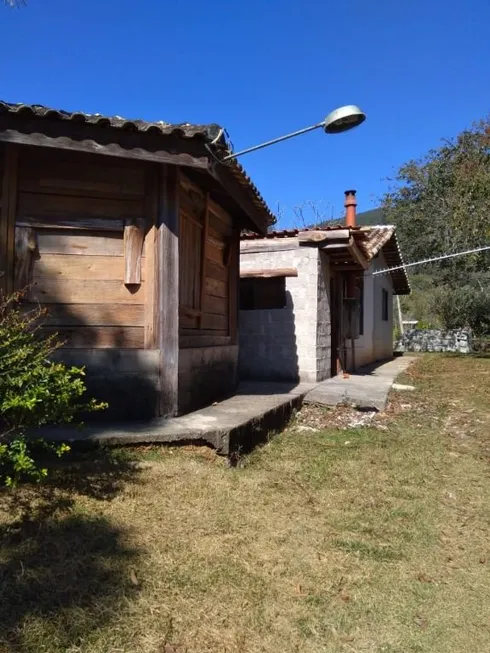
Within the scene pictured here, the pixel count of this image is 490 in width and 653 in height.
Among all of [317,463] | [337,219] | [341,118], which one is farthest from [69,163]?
[337,219]

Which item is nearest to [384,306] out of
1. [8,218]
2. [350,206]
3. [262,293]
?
[350,206]

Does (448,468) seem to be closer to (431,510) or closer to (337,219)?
(431,510)

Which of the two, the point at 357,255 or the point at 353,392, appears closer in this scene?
the point at 353,392

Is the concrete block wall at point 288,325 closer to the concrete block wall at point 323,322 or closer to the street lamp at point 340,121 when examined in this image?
the concrete block wall at point 323,322

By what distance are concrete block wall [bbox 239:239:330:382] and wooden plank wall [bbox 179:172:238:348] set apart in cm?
213

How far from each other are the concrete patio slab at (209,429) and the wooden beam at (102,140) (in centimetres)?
242

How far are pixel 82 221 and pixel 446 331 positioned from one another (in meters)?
19.8

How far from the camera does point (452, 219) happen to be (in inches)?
715

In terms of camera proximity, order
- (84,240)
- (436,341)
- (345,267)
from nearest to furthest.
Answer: (84,240) → (345,267) → (436,341)

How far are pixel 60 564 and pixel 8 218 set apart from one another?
3.44 metres

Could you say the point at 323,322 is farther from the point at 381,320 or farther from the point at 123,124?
the point at 381,320

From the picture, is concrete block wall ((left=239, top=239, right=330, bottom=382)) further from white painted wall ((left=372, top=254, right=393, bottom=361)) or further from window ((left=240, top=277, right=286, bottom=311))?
white painted wall ((left=372, top=254, right=393, bottom=361))

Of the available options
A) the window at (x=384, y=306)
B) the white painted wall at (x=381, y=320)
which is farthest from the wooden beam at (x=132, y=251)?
the window at (x=384, y=306)

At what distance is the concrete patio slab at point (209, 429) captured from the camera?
14.2ft
